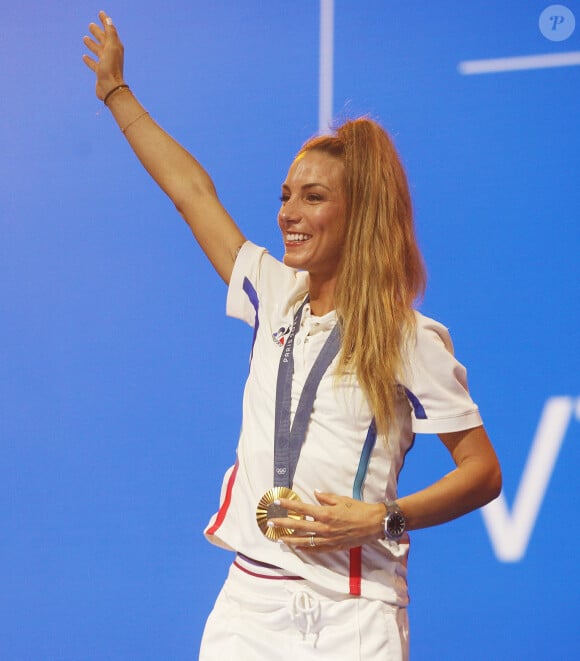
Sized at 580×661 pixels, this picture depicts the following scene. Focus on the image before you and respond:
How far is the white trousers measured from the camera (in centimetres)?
170

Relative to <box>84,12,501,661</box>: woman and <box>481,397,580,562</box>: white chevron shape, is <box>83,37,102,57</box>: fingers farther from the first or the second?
<box>481,397,580,562</box>: white chevron shape

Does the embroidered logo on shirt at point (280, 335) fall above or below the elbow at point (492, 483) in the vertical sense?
above

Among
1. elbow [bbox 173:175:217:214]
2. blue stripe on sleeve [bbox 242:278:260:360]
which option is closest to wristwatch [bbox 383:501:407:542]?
blue stripe on sleeve [bbox 242:278:260:360]

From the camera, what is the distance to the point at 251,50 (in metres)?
3.12

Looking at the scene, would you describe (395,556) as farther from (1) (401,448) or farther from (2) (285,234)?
(2) (285,234)

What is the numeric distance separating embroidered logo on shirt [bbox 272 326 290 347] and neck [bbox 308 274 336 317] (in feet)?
0.20

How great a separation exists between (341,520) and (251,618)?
0.28 meters

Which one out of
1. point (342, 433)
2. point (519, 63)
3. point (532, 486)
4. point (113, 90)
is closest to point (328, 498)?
point (342, 433)

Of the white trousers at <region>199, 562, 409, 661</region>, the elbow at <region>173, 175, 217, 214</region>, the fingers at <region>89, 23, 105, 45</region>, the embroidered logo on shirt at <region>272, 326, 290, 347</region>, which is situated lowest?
the white trousers at <region>199, 562, 409, 661</region>

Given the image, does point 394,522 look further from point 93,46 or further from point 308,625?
point 93,46

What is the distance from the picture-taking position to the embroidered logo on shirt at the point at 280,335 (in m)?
1.85

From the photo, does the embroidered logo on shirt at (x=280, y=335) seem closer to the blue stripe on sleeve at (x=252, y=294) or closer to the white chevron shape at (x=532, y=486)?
the blue stripe on sleeve at (x=252, y=294)

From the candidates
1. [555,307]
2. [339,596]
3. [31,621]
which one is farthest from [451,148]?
[31,621]

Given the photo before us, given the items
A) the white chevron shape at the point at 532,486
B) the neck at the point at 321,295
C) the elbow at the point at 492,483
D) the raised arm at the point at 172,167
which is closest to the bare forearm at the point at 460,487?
the elbow at the point at 492,483
